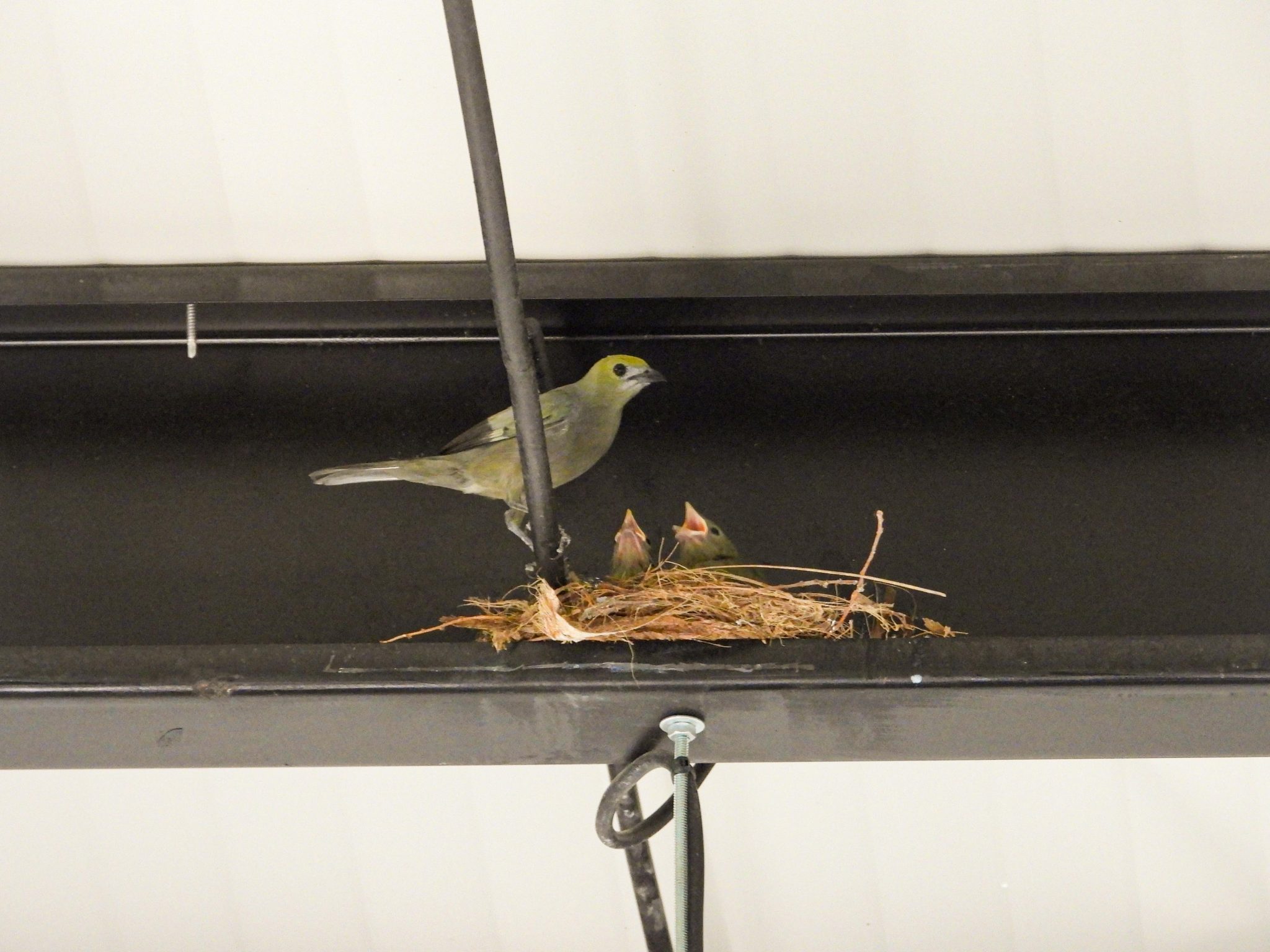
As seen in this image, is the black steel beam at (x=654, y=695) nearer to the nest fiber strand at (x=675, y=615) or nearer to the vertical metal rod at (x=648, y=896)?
the nest fiber strand at (x=675, y=615)

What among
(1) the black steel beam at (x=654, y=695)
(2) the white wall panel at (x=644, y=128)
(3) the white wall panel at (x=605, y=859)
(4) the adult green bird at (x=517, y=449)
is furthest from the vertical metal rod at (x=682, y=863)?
(2) the white wall panel at (x=644, y=128)

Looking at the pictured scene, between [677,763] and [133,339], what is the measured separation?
5.56 ft

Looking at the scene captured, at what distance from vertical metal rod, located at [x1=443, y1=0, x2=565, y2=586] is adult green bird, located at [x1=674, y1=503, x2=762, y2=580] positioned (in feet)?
1.81

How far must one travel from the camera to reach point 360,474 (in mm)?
2633

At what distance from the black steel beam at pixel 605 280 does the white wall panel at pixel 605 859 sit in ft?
3.48

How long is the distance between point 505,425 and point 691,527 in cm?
43

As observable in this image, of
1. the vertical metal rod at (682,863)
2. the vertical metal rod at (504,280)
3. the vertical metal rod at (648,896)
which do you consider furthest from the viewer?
the vertical metal rod at (648,896)

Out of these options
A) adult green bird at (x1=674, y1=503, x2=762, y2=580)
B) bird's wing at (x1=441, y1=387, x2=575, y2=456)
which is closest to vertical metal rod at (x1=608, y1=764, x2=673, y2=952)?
adult green bird at (x1=674, y1=503, x2=762, y2=580)

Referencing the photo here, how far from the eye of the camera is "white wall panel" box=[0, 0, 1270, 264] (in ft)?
8.23

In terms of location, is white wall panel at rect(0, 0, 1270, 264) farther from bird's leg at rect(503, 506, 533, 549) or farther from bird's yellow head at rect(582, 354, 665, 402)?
bird's leg at rect(503, 506, 533, 549)

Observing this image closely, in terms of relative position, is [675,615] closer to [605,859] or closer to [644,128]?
[644,128]

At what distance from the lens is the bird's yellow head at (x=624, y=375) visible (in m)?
2.69

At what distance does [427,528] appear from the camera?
2.73 meters

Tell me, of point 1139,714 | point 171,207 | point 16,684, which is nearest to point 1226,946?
point 1139,714
